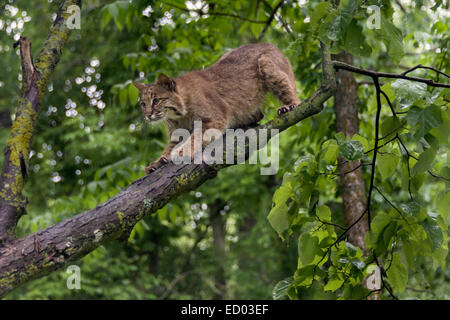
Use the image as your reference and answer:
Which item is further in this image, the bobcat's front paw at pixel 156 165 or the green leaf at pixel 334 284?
the bobcat's front paw at pixel 156 165

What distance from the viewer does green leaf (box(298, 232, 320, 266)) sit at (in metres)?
2.36

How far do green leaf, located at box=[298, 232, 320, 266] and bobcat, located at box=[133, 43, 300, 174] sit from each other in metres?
1.76

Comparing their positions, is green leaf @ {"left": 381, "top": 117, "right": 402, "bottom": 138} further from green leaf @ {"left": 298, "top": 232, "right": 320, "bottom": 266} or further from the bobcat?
the bobcat

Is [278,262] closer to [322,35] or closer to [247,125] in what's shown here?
[247,125]

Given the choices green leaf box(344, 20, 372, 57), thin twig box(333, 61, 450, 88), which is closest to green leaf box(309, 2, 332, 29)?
green leaf box(344, 20, 372, 57)

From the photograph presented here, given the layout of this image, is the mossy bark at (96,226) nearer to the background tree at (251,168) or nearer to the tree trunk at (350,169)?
the background tree at (251,168)

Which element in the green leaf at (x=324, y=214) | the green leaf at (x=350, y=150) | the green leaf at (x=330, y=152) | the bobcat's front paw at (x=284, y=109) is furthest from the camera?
the bobcat's front paw at (x=284, y=109)

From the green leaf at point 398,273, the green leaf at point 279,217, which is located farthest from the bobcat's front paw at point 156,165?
the green leaf at point 398,273

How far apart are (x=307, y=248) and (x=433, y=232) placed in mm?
568

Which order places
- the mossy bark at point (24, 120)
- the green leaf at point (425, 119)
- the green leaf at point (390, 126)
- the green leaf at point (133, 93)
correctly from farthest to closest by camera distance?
the green leaf at point (133, 93)
the mossy bark at point (24, 120)
the green leaf at point (390, 126)
the green leaf at point (425, 119)

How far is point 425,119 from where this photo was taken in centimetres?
197

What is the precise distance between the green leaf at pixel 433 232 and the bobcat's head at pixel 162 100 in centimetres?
242

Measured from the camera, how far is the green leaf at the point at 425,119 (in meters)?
1.96
